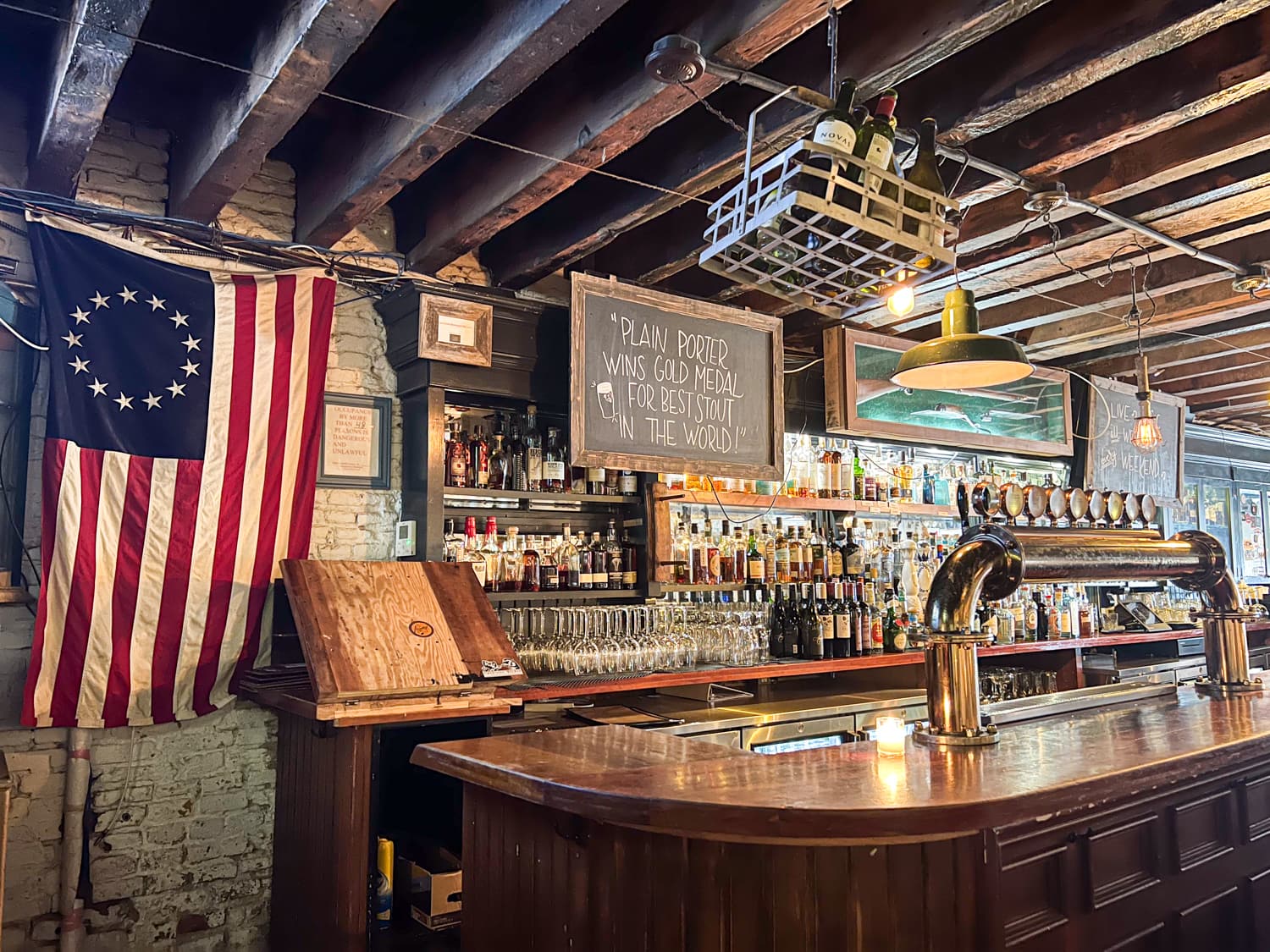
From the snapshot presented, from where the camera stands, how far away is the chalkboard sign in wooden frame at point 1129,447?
651 cm

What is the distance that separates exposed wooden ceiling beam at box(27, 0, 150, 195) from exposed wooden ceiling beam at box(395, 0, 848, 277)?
126cm

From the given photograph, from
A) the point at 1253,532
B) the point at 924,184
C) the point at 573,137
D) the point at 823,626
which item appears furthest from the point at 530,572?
the point at 1253,532

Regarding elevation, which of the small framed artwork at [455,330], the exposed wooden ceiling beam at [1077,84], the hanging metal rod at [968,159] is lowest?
the small framed artwork at [455,330]

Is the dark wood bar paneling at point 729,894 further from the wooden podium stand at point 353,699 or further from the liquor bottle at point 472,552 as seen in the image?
the liquor bottle at point 472,552

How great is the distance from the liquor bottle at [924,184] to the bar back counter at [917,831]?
2.78ft

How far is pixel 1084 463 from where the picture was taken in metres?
6.44

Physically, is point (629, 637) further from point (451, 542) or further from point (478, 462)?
point (478, 462)

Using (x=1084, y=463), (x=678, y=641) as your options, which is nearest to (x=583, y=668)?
(x=678, y=641)

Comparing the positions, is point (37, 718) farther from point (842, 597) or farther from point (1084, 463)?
point (1084, 463)

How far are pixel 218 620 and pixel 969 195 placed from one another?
3.29m

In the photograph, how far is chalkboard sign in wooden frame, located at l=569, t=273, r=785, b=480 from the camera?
4008 millimetres

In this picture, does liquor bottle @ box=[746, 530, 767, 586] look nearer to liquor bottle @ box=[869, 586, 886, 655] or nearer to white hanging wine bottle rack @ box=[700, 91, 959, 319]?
liquor bottle @ box=[869, 586, 886, 655]

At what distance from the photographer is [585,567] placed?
14.3 feet

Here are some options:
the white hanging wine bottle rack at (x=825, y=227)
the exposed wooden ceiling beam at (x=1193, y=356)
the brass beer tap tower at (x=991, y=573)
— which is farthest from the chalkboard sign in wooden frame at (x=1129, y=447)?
the white hanging wine bottle rack at (x=825, y=227)
